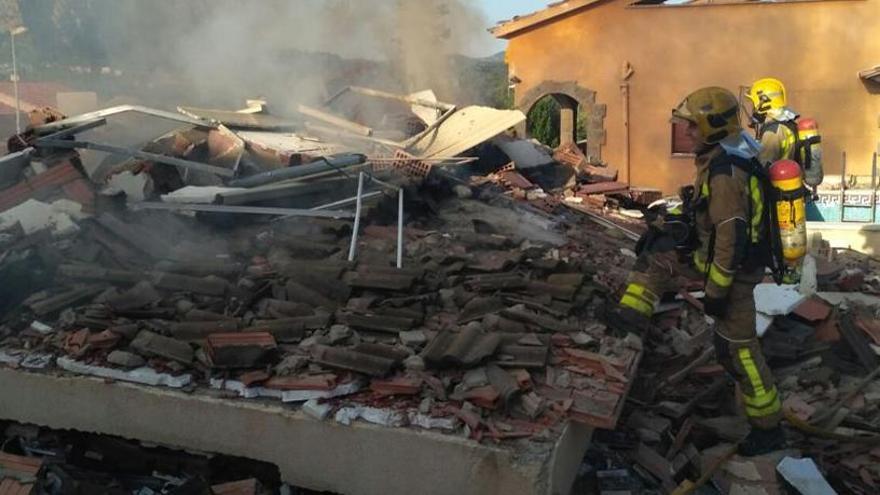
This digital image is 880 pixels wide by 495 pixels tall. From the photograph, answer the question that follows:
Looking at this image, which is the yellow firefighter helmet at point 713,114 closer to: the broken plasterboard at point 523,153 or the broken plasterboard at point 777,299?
the broken plasterboard at point 777,299

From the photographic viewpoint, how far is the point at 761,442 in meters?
4.54

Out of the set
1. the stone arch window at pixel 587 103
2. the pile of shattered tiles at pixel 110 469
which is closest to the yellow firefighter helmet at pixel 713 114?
the pile of shattered tiles at pixel 110 469

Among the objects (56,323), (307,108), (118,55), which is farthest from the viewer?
(118,55)

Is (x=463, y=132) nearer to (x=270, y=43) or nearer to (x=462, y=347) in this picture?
(x=270, y=43)

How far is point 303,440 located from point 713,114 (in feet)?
9.50

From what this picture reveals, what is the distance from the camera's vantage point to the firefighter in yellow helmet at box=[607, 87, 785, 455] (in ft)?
14.6

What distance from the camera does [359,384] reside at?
4121 mm

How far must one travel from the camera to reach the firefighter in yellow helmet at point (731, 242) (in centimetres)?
444

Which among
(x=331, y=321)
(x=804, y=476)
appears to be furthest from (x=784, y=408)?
(x=331, y=321)

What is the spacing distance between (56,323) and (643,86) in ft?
52.6

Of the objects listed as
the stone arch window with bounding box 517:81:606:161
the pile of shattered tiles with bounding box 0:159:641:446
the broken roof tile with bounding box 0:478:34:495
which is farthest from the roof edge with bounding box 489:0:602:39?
the broken roof tile with bounding box 0:478:34:495

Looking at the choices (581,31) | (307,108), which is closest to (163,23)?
(307,108)

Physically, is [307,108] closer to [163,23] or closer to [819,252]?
[163,23]

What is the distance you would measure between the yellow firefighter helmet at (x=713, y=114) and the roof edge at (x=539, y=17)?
48.1 feet
